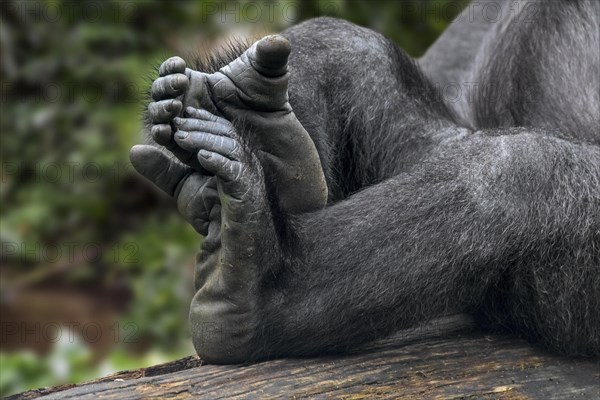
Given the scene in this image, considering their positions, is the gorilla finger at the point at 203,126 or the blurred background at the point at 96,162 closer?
the gorilla finger at the point at 203,126

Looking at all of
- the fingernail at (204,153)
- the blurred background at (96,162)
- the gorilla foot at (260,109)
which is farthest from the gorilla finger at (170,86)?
the blurred background at (96,162)

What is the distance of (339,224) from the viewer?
6.60 feet

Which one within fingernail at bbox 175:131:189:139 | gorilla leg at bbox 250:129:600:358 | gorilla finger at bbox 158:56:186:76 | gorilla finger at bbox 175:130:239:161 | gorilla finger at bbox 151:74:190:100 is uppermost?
gorilla finger at bbox 158:56:186:76

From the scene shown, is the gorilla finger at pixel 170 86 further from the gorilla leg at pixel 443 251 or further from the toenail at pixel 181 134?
the gorilla leg at pixel 443 251

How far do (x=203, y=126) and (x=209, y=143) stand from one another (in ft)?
0.14

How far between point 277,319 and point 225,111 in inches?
17.0

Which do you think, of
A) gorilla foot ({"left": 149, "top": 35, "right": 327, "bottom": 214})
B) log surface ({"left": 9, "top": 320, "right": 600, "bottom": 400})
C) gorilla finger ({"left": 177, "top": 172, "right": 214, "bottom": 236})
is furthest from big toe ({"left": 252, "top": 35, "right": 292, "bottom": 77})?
log surface ({"left": 9, "top": 320, "right": 600, "bottom": 400})

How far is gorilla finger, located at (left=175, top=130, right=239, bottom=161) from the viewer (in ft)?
6.02

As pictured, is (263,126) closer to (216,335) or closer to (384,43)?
(216,335)

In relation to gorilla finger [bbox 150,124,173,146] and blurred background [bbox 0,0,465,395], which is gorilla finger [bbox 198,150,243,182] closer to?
gorilla finger [bbox 150,124,173,146]

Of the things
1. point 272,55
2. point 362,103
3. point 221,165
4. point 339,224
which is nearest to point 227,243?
point 221,165

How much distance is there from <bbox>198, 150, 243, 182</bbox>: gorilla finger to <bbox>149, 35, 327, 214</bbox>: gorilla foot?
98 mm

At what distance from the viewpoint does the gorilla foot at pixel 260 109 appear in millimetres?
1862

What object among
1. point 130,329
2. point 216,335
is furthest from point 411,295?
point 130,329
